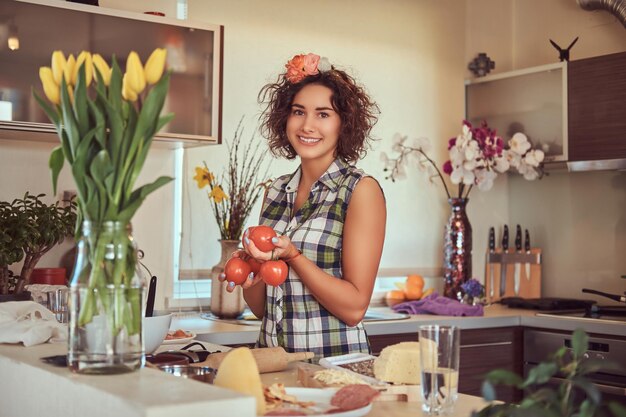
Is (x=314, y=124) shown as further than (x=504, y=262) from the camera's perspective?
No

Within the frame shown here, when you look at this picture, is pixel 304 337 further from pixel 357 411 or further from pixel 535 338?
pixel 535 338

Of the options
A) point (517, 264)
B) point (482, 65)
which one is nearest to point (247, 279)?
point (517, 264)

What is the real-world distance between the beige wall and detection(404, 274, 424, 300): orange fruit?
2.05 feet

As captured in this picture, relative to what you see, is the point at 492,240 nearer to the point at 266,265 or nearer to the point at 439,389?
the point at 266,265

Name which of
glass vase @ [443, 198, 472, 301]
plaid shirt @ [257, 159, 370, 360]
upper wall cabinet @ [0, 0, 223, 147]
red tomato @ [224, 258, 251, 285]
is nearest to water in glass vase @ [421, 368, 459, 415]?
red tomato @ [224, 258, 251, 285]

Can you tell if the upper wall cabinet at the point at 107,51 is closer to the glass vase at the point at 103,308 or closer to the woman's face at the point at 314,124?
the woman's face at the point at 314,124

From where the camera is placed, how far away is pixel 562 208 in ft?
14.7

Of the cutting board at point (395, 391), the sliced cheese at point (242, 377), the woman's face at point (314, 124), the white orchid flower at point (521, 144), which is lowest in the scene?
the cutting board at point (395, 391)

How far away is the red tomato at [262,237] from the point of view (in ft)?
6.29

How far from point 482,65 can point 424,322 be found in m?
1.66

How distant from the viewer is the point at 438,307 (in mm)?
3893

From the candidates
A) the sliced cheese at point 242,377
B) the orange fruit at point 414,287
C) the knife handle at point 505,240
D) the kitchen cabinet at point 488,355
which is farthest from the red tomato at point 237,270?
the knife handle at point 505,240

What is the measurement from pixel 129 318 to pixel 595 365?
2.09ft

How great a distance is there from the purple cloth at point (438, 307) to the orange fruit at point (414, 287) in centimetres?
17
